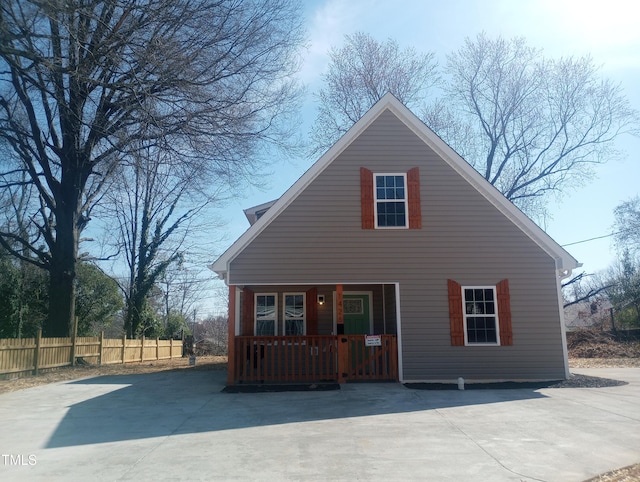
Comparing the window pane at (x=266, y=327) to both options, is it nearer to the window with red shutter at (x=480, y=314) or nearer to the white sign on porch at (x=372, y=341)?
the white sign on porch at (x=372, y=341)

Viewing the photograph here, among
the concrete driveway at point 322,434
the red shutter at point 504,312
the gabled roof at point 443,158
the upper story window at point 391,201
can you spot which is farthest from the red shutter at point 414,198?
the concrete driveway at point 322,434

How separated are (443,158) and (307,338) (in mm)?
5761

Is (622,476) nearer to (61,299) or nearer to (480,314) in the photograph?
(480,314)

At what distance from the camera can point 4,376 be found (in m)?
13.3

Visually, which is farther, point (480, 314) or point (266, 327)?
point (266, 327)

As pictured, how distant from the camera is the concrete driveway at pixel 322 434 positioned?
5.36 metres

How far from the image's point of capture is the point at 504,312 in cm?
1214

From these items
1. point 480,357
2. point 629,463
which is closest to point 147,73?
point 480,357

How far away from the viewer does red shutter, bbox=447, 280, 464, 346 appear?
12.0m

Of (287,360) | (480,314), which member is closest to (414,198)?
(480,314)

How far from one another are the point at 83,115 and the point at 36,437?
29.5 feet

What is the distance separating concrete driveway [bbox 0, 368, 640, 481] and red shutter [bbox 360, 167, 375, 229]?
408 cm

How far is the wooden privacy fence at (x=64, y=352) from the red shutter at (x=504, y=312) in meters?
12.9

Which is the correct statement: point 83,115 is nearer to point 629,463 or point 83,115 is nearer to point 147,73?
point 147,73
